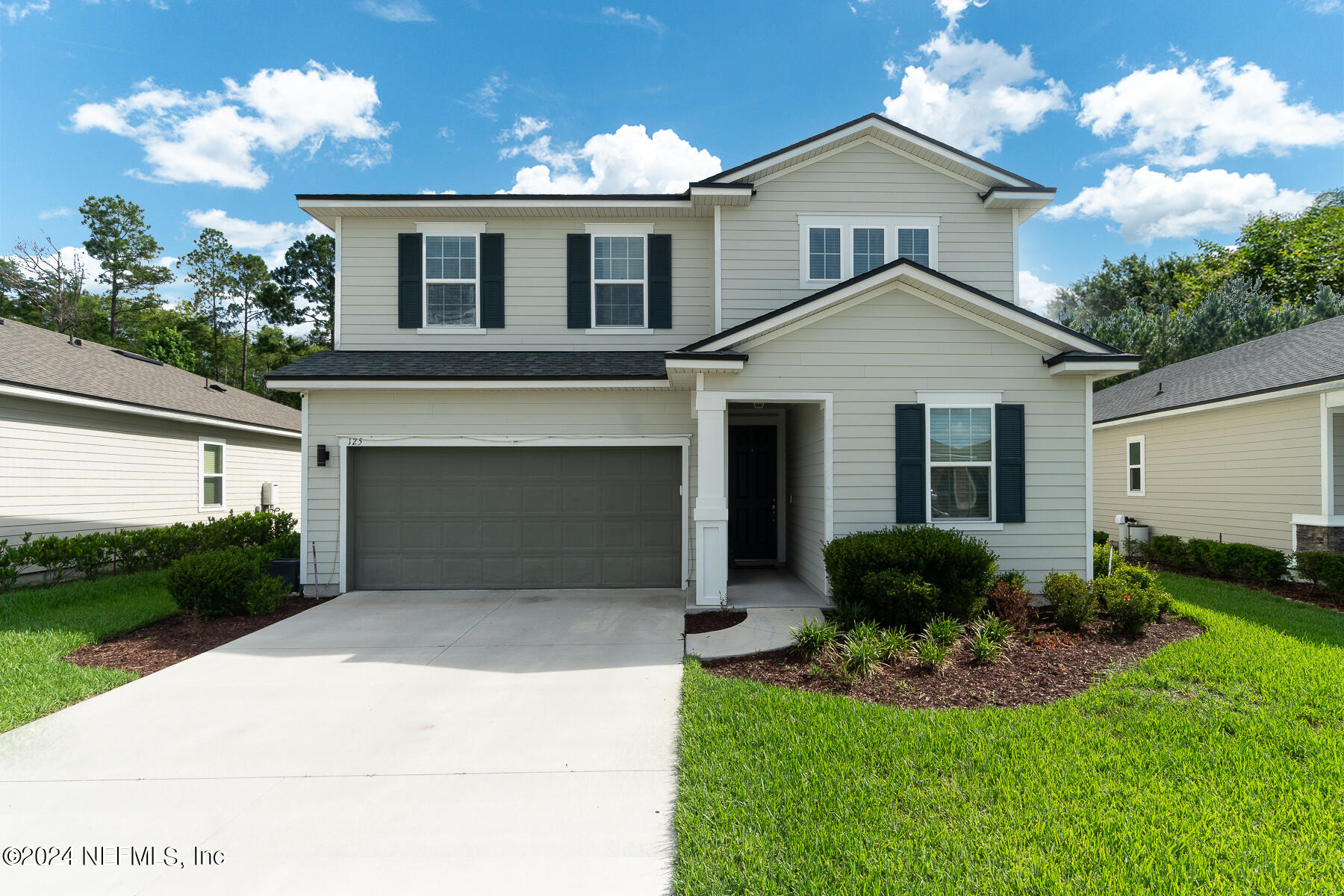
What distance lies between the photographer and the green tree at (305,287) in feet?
103

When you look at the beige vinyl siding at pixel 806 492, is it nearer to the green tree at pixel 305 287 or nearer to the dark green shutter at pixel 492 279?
the dark green shutter at pixel 492 279

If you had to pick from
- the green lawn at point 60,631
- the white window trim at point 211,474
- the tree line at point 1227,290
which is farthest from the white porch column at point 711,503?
the tree line at point 1227,290

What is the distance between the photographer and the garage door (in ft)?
30.8

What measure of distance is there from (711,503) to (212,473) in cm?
1214

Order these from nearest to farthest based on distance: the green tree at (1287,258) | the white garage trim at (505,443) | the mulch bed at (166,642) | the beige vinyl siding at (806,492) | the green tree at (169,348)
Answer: the mulch bed at (166,642) → the beige vinyl siding at (806,492) → the white garage trim at (505,443) → the green tree at (1287,258) → the green tree at (169,348)

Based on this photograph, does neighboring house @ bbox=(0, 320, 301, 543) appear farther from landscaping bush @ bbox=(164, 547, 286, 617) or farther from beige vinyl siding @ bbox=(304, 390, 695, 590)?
beige vinyl siding @ bbox=(304, 390, 695, 590)

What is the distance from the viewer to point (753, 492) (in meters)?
11.4

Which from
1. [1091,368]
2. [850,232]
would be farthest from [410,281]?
[1091,368]

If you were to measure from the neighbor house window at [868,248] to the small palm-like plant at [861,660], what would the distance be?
6.36 m

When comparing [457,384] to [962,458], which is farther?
[457,384]

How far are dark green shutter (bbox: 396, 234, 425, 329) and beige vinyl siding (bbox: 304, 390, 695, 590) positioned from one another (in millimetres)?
1566

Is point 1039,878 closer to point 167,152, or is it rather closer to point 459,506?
point 459,506

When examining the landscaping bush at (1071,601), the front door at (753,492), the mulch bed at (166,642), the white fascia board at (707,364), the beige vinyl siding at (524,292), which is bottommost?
the mulch bed at (166,642)

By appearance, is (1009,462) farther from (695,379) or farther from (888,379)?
(695,379)
